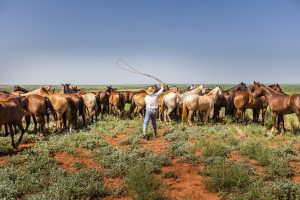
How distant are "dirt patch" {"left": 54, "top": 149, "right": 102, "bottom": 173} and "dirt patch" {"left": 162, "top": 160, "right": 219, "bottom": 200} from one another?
2.37 metres

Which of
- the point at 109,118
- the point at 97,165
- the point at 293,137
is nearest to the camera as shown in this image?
the point at 97,165

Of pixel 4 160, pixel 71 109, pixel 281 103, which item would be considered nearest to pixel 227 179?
pixel 4 160

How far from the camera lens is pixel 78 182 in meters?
8.36

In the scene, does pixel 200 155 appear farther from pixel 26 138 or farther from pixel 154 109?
pixel 26 138

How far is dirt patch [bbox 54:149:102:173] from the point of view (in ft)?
33.0

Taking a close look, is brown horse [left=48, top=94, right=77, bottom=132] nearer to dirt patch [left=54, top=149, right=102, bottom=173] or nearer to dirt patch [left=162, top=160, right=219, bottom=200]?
dirt patch [left=54, top=149, right=102, bottom=173]

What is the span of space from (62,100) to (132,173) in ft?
28.8

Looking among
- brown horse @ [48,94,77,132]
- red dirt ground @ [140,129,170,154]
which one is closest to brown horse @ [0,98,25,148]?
brown horse @ [48,94,77,132]

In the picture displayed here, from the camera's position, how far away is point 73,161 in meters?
10.7

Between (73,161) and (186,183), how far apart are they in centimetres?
404

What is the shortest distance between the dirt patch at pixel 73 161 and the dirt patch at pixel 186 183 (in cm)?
237

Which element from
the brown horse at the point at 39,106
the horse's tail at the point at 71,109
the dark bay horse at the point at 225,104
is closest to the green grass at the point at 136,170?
the brown horse at the point at 39,106

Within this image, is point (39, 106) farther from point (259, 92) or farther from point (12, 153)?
point (259, 92)

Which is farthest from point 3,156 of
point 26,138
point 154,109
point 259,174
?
point 259,174
